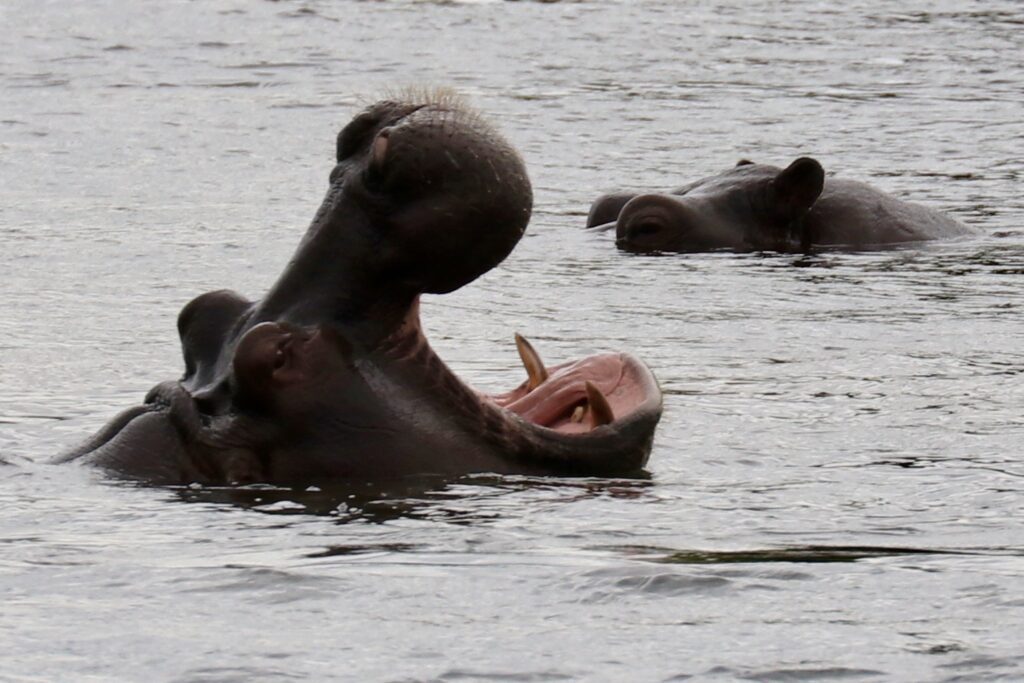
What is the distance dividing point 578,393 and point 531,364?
136 millimetres

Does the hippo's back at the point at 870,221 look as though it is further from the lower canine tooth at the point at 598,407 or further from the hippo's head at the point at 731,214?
the lower canine tooth at the point at 598,407

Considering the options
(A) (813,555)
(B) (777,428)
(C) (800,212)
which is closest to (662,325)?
(B) (777,428)

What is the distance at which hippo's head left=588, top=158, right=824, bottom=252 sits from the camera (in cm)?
952

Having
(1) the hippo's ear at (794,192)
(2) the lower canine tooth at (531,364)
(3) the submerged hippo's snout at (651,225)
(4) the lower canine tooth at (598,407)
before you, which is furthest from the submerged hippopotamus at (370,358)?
(1) the hippo's ear at (794,192)

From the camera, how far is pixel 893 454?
523 centimetres

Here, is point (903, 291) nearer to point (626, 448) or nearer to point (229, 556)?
point (626, 448)

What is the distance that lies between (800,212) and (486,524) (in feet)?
18.3

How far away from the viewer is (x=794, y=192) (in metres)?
9.68

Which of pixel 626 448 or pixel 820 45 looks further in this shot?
pixel 820 45

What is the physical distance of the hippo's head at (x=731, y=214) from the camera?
9.52 m

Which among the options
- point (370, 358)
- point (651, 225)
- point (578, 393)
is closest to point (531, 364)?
point (578, 393)

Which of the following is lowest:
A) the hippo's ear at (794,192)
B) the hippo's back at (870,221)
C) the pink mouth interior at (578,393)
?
the hippo's back at (870,221)

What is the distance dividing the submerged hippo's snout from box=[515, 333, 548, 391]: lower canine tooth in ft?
15.1

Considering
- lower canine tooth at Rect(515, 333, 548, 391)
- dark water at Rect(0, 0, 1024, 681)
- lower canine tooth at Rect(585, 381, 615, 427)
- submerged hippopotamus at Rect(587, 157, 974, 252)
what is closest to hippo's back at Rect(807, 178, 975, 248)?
submerged hippopotamus at Rect(587, 157, 974, 252)
